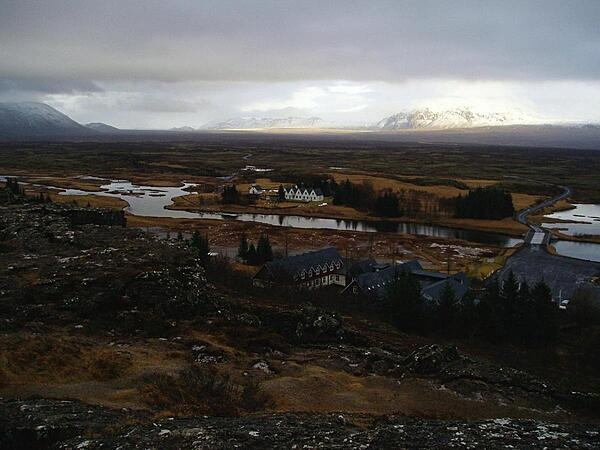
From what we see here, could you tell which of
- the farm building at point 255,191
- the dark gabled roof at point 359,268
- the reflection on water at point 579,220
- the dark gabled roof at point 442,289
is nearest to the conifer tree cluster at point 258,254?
the dark gabled roof at point 359,268

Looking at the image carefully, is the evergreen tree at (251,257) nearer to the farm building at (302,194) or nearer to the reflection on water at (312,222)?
the reflection on water at (312,222)

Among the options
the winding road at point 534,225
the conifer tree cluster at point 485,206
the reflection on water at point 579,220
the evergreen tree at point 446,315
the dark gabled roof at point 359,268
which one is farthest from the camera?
the conifer tree cluster at point 485,206

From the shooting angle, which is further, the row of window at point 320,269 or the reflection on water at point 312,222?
the reflection on water at point 312,222

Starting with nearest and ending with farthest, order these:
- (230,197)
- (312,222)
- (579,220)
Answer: (312,222)
(579,220)
(230,197)

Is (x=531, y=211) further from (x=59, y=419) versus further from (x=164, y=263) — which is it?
(x=59, y=419)

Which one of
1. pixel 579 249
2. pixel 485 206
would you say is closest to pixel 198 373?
pixel 579 249

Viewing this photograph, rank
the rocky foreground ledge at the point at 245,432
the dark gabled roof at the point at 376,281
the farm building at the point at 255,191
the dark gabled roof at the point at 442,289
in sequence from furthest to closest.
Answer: the farm building at the point at 255,191 → the dark gabled roof at the point at 376,281 → the dark gabled roof at the point at 442,289 → the rocky foreground ledge at the point at 245,432

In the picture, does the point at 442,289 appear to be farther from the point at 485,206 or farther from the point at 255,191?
the point at 255,191

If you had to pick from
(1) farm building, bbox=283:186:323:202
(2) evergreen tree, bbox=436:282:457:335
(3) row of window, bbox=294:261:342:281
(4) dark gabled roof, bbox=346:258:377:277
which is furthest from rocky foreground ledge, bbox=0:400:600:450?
(1) farm building, bbox=283:186:323:202
